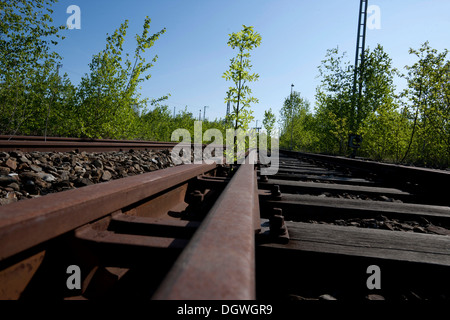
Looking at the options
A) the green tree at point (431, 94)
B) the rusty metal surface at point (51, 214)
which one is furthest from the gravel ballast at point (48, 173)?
the green tree at point (431, 94)

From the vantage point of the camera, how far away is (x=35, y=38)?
648cm

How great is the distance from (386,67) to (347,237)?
A: 17.3 m

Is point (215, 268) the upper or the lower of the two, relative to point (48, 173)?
upper

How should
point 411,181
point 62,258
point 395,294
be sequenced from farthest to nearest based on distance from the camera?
point 411,181, point 395,294, point 62,258

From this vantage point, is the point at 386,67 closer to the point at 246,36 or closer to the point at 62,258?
the point at 246,36

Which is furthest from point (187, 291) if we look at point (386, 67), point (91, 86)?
point (386, 67)

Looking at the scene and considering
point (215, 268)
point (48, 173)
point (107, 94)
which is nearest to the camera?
point (215, 268)

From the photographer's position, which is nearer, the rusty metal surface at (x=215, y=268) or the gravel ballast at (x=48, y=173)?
the rusty metal surface at (x=215, y=268)

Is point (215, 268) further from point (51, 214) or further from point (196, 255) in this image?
point (51, 214)

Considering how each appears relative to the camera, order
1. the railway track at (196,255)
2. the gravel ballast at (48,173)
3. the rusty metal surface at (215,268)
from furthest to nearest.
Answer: the gravel ballast at (48,173)
the railway track at (196,255)
the rusty metal surface at (215,268)

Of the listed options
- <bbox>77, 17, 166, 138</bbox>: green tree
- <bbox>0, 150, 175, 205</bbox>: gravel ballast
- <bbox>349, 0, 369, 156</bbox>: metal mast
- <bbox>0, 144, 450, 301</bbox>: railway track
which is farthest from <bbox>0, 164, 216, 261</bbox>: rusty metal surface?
<bbox>349, 0, 369, 156</bbox>: metal mast

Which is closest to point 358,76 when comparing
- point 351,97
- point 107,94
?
point 351,97

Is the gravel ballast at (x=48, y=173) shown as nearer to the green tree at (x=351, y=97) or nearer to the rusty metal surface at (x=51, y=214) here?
the rusty metal surface at (x=51, y=214)
